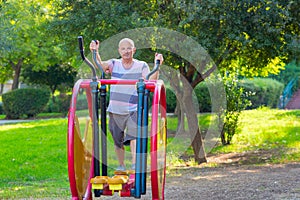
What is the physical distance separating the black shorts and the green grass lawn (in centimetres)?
145

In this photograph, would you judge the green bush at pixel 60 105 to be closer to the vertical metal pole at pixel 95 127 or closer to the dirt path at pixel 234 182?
the dirt path at pixel 234 182

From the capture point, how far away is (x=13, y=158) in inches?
459

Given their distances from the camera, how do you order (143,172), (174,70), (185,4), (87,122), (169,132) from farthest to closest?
(169,132)
(174,70)
(185,4)
(87,122)
(143,172)

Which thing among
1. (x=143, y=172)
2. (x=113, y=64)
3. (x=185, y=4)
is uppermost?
(x=185, y=4)

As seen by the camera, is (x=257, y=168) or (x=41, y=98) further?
(x=41, y=98)

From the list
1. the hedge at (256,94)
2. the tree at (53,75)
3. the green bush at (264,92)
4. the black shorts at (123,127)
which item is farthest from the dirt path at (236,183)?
the tree at (53,75)

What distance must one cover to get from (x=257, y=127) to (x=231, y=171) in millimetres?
7106

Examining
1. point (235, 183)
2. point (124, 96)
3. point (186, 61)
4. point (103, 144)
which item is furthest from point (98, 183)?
point (186, 61)

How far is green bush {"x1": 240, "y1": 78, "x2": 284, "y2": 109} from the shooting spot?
81.7ft

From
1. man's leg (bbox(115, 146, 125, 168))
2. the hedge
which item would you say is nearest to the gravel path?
man's leg (bbox(115, 146, 125, 168))

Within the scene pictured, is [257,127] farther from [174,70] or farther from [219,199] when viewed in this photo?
[219,199]

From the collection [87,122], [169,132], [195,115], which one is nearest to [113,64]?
[87,122]

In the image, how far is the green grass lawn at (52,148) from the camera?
8.96 meters

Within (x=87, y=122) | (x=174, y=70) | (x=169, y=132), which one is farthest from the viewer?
(x=169, y=132)
